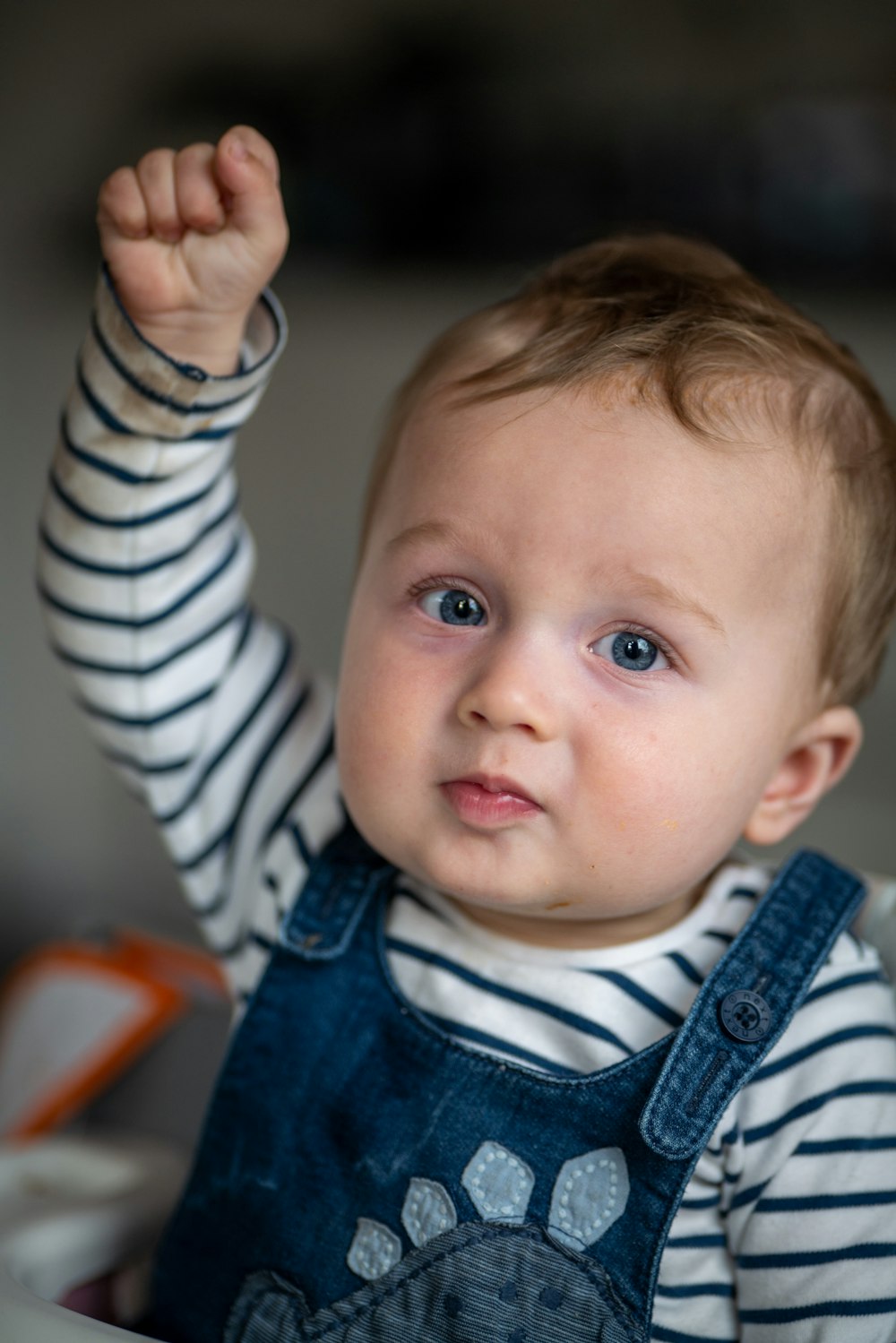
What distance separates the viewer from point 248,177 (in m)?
0.52

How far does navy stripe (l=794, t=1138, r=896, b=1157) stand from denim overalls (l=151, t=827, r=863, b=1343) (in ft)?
0.14

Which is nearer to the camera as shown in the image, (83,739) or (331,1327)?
(331,1327)

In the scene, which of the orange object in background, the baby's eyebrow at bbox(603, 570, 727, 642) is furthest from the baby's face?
the orange object in background

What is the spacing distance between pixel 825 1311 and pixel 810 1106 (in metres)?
0.07

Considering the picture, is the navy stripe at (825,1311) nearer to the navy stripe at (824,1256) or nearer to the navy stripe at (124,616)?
the navy stripe at (824,1256)

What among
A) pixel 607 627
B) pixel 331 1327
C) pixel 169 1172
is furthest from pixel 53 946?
pixel 607 627

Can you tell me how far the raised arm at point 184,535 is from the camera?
0.54 metres

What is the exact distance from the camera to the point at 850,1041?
21.0 inches

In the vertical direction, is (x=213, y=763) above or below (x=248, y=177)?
below

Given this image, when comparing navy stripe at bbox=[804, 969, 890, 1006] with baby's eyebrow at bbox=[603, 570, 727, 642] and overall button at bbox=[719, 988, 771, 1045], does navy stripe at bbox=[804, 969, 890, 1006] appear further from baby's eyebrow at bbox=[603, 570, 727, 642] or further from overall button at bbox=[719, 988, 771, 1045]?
baby's eyebrow at bbox=[603, 570, 727, 642]

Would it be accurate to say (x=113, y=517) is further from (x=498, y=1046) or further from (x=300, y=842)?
(x=498, y=1046)

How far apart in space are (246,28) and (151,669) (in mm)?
1022

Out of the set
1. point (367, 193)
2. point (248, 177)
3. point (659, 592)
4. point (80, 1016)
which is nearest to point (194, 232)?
point (248, 177)

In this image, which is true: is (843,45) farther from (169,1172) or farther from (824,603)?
(169,1172)
